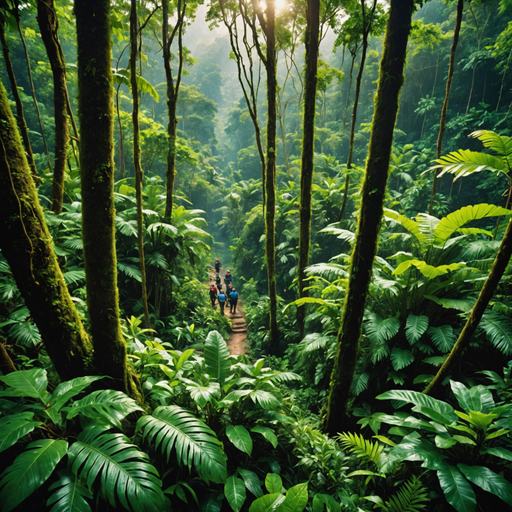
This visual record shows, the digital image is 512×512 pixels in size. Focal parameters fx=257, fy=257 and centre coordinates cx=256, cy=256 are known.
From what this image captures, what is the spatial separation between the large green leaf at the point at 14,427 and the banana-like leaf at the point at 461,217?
5068 mm

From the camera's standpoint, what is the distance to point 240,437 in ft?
7.75

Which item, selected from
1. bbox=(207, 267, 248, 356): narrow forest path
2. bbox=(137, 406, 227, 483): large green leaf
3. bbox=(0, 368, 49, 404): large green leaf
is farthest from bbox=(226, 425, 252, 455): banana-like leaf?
bbox=(207, 267, 248, 356): narrow forest path

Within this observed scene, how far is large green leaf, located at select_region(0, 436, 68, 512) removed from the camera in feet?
4.76

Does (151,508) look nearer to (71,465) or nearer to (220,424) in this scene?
(71,465)

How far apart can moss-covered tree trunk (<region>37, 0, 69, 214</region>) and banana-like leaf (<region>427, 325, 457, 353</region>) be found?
648cm

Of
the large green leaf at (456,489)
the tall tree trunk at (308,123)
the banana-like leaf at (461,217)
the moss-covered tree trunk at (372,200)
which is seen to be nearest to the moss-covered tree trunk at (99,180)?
the moss-covered tree trunk at (372,200)

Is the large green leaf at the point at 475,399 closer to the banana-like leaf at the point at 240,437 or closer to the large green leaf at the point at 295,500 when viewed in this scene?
the large green leaf at the point at 295,500

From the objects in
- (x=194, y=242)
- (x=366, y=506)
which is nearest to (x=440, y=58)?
(x=194, y=242)

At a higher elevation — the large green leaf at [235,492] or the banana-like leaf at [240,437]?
the banana-like leaf at [240,437]

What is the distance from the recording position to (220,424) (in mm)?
2654

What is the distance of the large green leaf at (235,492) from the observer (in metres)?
2.00

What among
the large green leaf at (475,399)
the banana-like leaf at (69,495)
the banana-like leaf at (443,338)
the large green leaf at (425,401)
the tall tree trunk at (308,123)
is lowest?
the large green leaf at (425,401)

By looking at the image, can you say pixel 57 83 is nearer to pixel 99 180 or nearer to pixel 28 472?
pixel 99 180

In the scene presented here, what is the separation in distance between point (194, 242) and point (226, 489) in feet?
21.6
